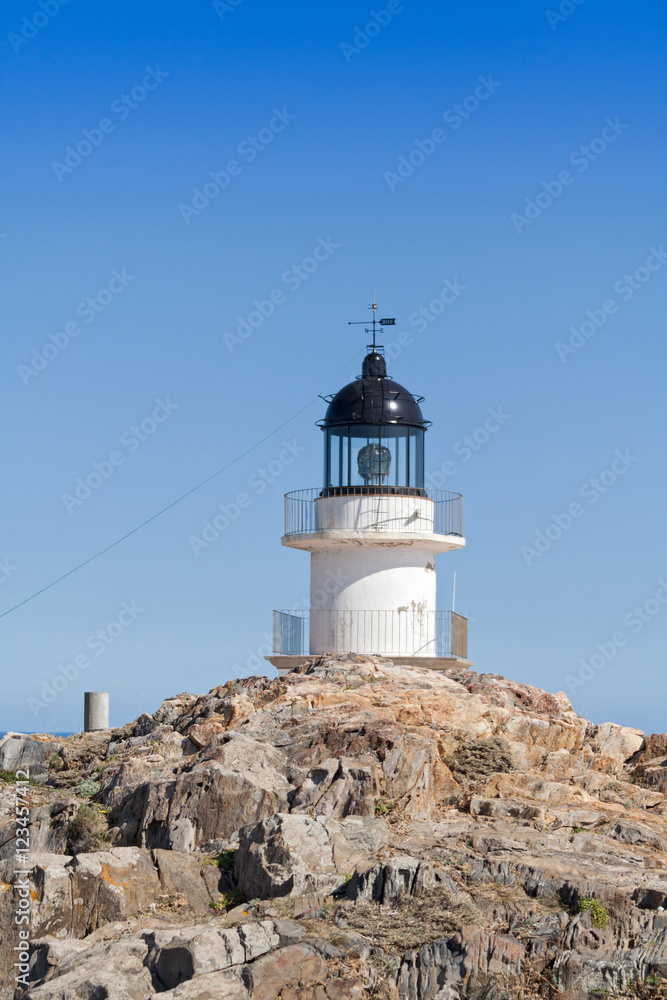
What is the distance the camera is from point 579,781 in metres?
19.2

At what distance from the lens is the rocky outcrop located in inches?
516

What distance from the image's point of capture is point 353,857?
1511cm

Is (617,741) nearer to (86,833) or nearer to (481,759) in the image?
(481,759)

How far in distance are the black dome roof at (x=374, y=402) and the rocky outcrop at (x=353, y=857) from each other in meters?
7.01

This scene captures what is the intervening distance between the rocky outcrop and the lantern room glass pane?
604cm

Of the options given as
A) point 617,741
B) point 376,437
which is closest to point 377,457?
point 376,437

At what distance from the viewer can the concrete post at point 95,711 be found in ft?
94.6

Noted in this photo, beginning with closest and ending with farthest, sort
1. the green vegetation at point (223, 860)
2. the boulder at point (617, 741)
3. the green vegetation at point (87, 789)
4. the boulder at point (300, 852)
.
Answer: the boulder at point (300, 852) → the green vegetation at point (223, 860) → the green vegetation at point (87, 789) → the boulder at point (617, 741)

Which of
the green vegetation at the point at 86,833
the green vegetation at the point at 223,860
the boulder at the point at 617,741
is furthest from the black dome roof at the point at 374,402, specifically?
the green vegetation at the point at 223,860

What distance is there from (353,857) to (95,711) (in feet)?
49.4

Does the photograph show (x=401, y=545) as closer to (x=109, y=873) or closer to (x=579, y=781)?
(x=579, y=781)

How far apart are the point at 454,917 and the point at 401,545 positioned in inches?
500

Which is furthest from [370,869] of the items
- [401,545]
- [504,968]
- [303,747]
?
[401,545]

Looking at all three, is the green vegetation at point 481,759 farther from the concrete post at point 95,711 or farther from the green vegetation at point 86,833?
the concrete post at point 95,711
